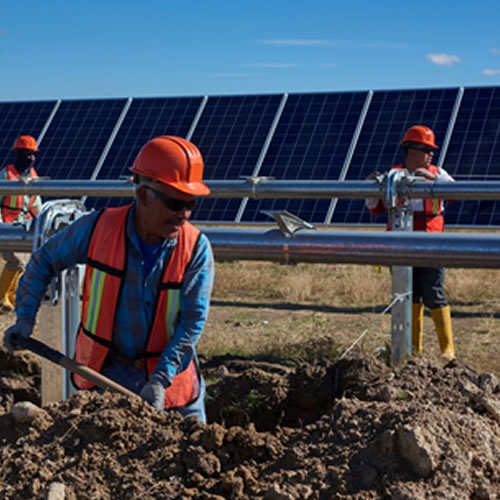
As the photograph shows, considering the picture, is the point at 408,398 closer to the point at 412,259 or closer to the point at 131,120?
the point at 412,259

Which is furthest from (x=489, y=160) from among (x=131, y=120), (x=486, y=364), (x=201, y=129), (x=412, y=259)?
(x=412, y=259)

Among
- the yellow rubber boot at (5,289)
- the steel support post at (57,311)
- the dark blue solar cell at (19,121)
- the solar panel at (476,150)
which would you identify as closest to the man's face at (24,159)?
the yellow rubber boot at (5,289)

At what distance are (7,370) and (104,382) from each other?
10.5 feet

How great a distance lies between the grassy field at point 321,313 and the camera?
8.03 m

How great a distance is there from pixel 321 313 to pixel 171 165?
6.18m

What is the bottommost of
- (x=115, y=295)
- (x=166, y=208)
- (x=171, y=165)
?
(x=115, y=295)

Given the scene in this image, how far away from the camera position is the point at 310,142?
1677cm

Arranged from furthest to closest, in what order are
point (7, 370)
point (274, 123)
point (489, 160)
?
point (274, 123) → point (489, 160) → point (7, 370)

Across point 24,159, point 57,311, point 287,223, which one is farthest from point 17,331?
point 24,159

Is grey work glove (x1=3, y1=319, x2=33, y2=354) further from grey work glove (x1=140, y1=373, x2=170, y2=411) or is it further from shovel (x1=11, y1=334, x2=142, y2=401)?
grey work glove (x1=140, y1=373, x2=170, y2=411)

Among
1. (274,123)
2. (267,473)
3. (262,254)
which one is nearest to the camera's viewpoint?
(267,473)

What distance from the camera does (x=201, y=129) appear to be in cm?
1792

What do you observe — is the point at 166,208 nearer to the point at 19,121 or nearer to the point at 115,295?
the point at 115,295

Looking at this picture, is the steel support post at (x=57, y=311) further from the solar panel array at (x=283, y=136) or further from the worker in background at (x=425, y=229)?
the solar panel array at (x=283, y=136)
